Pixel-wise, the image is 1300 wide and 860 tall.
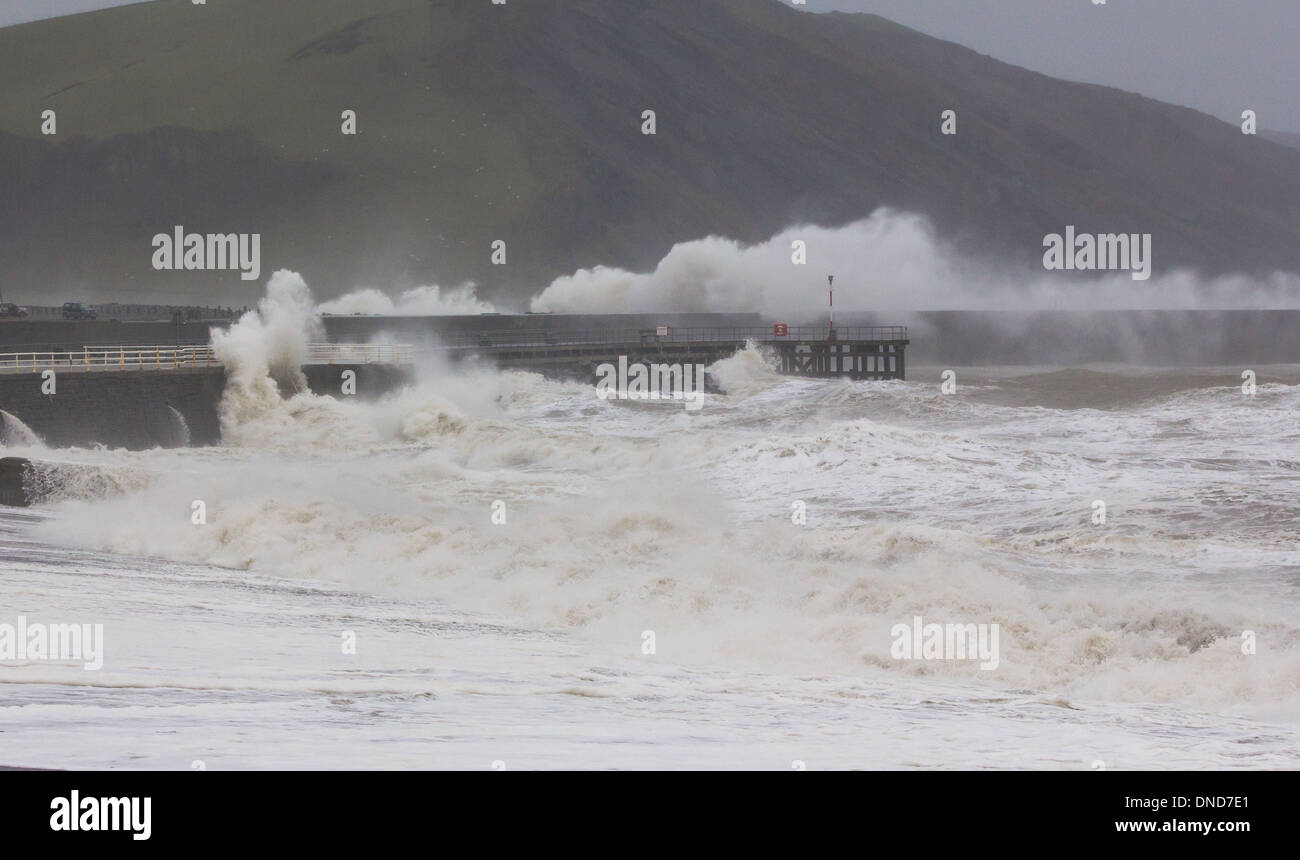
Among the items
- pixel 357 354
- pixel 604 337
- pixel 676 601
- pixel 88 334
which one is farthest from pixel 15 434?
pixel 604 337

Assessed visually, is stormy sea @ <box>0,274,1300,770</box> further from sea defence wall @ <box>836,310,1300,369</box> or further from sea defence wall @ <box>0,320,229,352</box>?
sea defence wall @ <box>836,310,1300,369</box>

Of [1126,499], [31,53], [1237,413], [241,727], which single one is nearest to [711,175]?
[31,53]

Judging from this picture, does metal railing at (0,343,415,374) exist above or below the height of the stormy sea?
above

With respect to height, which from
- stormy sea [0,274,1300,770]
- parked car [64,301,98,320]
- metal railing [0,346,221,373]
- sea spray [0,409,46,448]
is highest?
parked car [64,301,98,320]

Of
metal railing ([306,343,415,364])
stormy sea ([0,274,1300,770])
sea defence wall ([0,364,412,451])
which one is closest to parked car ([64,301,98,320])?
metal railing ([306,343,415,364])

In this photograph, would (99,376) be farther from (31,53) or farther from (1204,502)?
(31,53)

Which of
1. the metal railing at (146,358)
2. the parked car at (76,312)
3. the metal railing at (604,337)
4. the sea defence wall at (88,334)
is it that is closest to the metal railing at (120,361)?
the metal railing at (146,358)

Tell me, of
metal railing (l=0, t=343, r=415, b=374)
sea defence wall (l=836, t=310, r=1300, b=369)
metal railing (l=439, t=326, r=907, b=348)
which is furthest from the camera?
sea defence wall (l=836, t=310, r=1300, b=369)

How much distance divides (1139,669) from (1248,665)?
854 mm

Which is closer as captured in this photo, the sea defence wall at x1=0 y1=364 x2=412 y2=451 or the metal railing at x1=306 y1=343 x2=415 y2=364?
the sea defence wall at x1=0 y1=364 x2=412 y2=451

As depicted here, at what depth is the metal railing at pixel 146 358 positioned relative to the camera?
31.3 meters

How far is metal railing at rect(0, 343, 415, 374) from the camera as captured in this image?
31.3 metres

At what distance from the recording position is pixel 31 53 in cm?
17662

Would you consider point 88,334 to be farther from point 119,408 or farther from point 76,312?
point 119,408
